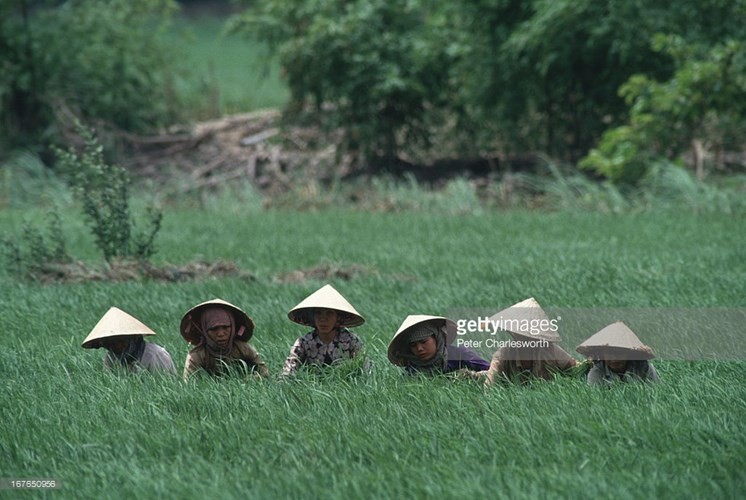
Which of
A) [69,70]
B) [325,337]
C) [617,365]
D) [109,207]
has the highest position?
[69,70]

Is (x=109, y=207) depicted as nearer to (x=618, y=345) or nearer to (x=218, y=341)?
(x=218, y=341)

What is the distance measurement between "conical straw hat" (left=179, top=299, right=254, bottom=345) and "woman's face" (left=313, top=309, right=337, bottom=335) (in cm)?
35

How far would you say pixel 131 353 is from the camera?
5926 mm

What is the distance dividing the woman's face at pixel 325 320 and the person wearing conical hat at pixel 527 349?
785 mm

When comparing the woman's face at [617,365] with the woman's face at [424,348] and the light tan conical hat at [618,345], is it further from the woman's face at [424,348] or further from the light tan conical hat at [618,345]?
the woman's face at [424,348]

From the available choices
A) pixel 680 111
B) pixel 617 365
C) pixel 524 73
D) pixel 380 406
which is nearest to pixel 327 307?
pixel 380 406

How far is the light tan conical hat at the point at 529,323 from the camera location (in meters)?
5.31

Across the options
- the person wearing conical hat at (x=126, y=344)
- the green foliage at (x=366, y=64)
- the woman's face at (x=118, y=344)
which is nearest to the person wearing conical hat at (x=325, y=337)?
the person wearing conical hat at (x=126, y=344)

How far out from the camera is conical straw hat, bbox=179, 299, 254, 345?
5816mm

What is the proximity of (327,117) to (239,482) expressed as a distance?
14.9m

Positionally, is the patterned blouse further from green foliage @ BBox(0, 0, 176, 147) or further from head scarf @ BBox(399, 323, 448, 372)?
green foliage @ BBox(0, 0, 176, 147)

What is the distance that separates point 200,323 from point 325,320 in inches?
24.5

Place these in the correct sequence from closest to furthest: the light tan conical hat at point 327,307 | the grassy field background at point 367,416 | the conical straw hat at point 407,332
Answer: the grassy field background at point 367,416 → the conical straw hat at point 407,332 → the light tan conical hat at point 327,307

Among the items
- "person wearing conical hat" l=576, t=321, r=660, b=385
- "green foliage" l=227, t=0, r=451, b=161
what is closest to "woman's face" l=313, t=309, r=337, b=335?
"person wearing conical hat" l=576, t=321, r=660, b=385
